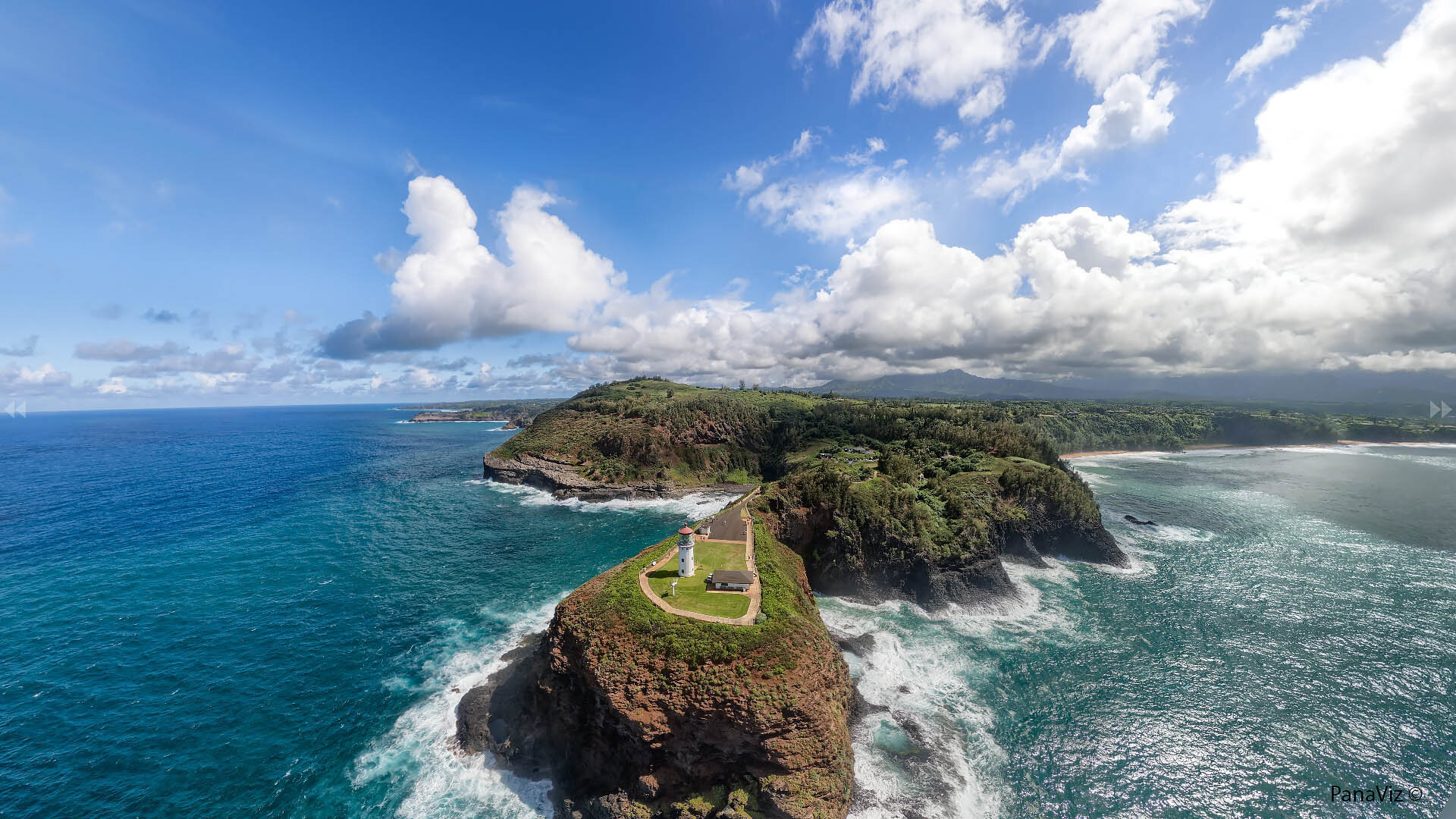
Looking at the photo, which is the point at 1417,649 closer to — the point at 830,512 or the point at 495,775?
the point at 830,512

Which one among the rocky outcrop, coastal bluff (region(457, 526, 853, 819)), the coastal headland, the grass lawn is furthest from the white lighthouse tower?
the rocky outcrop

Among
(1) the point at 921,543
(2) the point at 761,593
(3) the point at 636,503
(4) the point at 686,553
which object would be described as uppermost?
(4) the point at 686,553

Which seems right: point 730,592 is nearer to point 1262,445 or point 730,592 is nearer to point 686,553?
point 686,553

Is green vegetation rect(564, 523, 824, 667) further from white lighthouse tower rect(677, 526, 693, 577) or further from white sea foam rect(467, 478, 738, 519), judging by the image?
white sea foam rect(467, 478, 738, 519)

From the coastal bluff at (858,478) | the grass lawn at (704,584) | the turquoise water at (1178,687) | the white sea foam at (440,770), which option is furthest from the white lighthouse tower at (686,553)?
the coastal bluff at (858,478)

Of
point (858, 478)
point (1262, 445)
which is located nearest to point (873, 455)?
point (858, 478)

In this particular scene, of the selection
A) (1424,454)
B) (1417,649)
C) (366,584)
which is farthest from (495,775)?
(1424,454)

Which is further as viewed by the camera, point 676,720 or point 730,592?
point 730,592

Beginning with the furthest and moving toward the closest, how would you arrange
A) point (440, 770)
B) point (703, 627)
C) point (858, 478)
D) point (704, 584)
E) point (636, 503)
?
1. point (636, 503)
2. point (858, 478)
3. point (704, 584)
4. point (703, 627)
5. point (440, 770)

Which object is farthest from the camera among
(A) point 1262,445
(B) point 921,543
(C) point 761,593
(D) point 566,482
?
(A) point 1262,445
